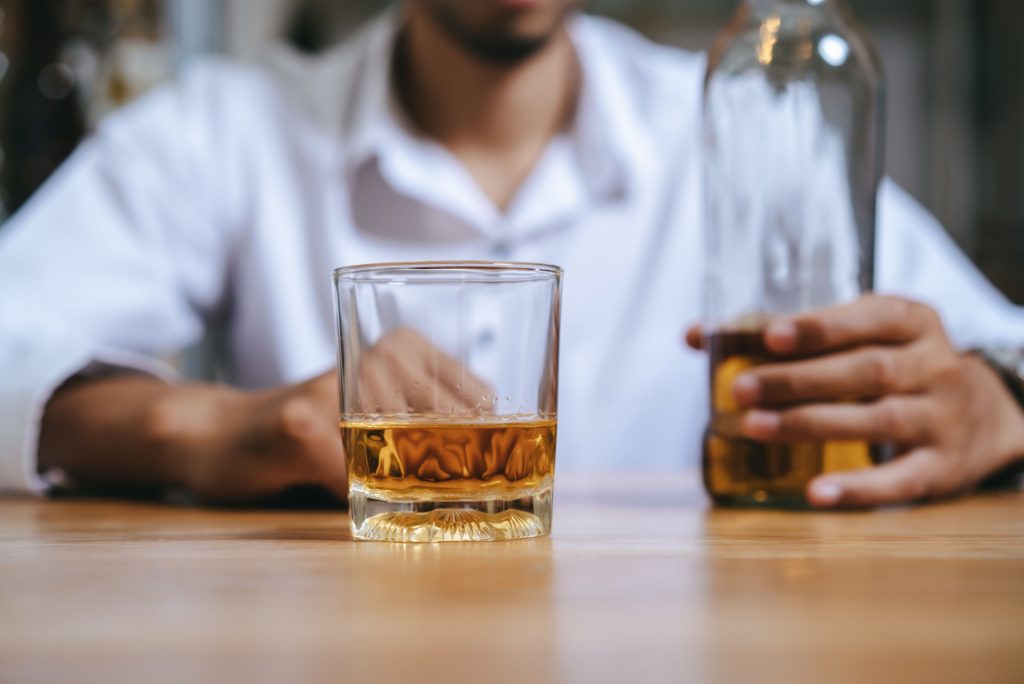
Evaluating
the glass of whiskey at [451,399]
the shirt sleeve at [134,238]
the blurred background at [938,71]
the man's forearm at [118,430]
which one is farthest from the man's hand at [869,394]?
the blurred background at [938,71]

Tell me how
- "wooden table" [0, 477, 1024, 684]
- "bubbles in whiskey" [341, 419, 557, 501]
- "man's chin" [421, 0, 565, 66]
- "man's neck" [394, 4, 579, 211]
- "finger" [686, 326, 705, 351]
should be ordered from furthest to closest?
"man's neck" [394, 4, 579, 211]
"man's chin" [421, 0, 565, 66]
"finger" [686, 326, 705, 351]
"bubbles in whiskey" [341, 419, 557, 501]
"wooden table" [0, 477, 1024, 684]

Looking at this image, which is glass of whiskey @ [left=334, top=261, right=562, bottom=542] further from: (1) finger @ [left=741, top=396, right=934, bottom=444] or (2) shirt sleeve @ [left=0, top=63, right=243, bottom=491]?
(2) shirt sleeve @ [left=0, top=63, right=243, bottom=491]

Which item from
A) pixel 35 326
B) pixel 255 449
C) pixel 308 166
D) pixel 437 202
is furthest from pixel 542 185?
pixel 255 449

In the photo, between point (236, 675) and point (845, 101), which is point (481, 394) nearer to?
point (236, 675)

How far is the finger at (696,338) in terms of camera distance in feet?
2.52

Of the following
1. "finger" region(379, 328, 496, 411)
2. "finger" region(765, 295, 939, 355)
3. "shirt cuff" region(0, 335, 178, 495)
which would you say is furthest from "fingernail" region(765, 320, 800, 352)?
"shirt cuff" region(0, 335, 178, 495)

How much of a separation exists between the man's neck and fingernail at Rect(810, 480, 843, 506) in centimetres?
85

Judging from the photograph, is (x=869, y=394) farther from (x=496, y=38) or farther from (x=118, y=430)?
(x=496, y=38)

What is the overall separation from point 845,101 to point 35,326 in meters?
0.89

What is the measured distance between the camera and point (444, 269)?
1.63ft

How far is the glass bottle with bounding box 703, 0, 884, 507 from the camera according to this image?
741 mm

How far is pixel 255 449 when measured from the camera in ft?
2.28

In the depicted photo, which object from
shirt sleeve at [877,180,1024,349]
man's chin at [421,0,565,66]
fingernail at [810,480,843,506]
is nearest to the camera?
fingernail at [810,480,843,506]

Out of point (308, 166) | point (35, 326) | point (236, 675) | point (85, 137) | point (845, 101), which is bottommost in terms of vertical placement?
point (236, 675)
